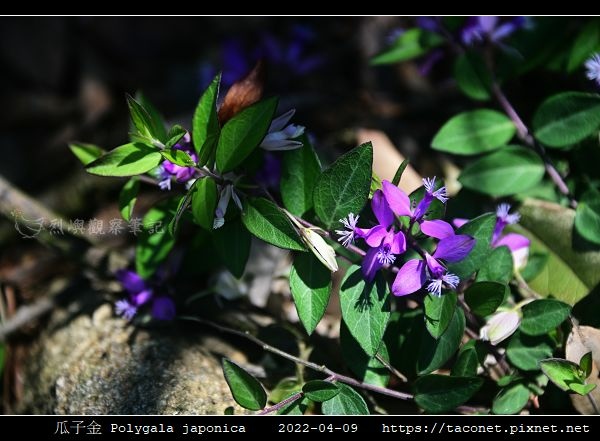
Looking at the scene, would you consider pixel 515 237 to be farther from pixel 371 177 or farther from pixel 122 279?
pixel 122 279

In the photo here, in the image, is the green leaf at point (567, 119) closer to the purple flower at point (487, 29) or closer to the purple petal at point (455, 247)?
the purple flower at point (487, 29)

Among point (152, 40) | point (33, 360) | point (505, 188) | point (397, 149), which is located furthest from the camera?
point (152, 40)

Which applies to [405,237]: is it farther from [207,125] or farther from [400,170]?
[207,125]

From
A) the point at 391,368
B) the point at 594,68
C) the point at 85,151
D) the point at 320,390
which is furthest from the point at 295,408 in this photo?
the point at 594,68

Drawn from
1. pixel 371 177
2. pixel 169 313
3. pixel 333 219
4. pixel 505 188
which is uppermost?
pixel 371 177

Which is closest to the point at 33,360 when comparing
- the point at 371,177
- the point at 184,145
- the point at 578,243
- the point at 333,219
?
the point at 184,145

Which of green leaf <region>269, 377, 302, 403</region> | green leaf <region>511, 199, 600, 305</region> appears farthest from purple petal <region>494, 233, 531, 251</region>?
green leaf <region>269, 377, 302, 403</region>
